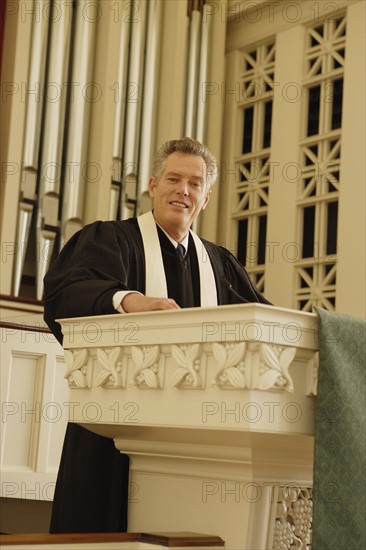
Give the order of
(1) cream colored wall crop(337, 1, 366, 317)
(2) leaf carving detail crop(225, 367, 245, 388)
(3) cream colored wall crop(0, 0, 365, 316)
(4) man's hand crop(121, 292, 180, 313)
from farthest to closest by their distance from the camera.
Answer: (3) cream colored wall crop(0, 0, 365, 316), (1) cream colored wall crop(337, 1, 366, 317), (4) man's hand crop(121, 292, 180, 313), (2) leaf carving detail crop(225, 367, 245, 388)

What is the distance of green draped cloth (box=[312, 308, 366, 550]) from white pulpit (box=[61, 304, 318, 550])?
0.04 m

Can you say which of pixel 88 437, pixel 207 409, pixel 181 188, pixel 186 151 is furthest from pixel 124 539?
pixel 186 151

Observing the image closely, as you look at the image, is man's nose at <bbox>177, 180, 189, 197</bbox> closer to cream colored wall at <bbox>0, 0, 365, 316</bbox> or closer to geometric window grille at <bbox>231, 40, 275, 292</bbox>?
cream colored wall at <bbox>0, 0, 365, 316</bbox>

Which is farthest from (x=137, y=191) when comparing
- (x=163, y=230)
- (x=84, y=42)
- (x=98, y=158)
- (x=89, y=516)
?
(x=89, y=516)

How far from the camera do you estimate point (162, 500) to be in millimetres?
2844

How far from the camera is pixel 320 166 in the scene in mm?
6746

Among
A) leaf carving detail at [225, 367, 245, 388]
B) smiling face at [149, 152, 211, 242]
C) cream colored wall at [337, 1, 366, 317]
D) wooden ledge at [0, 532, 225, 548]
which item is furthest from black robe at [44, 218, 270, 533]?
cream colored wall at [337, 1, 366, 317]

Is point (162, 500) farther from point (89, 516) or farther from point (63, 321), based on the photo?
point (63, 321)

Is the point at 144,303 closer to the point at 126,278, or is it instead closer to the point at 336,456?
the point at 126,278

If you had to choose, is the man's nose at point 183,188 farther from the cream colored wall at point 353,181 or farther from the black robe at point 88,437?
the cream colored wall at point 353,181

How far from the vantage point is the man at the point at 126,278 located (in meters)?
2.99

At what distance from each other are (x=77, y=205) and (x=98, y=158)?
403 mm

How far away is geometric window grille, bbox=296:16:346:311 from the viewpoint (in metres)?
6.59

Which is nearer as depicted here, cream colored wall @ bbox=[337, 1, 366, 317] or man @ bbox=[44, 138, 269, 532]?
man @ bbox=[44, 138, 269, 532]
